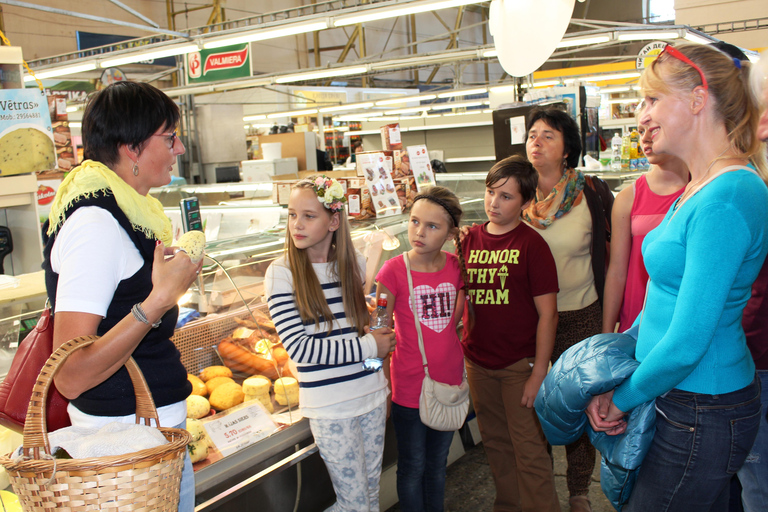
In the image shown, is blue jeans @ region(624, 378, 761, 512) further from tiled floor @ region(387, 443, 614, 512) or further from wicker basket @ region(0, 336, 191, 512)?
tiled floor @ region(387, 443, 614, 512)

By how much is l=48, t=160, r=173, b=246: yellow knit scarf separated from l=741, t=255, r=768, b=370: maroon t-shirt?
167 cm

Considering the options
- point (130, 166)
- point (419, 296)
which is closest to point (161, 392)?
point (130, 166)

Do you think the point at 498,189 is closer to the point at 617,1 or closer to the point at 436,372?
the point at 436,372

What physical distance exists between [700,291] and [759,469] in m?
0.74

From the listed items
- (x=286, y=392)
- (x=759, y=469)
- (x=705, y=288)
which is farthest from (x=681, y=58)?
(x=286, y=392)

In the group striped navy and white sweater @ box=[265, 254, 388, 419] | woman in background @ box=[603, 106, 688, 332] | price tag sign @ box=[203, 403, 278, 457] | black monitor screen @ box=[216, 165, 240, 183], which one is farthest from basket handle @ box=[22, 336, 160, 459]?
black monitor screen @ box=[216, 165, 240, 183]

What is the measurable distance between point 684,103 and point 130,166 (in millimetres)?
1406

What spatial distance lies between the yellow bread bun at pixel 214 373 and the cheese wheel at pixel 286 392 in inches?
9.2

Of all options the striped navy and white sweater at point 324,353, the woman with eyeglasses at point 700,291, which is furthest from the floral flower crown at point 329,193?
the woman with eyeglasses at point 700,291

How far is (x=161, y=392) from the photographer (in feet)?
4.89

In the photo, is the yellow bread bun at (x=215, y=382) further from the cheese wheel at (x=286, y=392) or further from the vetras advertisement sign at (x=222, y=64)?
the vetras advertisement sign at (x=222, y=64)

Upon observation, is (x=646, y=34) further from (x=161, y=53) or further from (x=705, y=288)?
(x=705, y=288)

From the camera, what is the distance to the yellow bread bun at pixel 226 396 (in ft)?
8.05

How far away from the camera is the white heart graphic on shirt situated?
249cm
